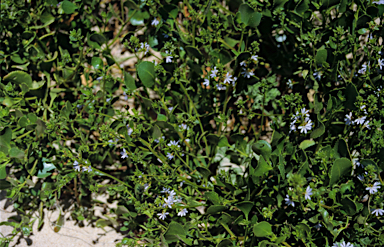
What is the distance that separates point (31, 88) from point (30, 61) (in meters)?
0.24

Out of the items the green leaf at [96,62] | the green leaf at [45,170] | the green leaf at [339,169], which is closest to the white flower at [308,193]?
the green leaf at [339,169]

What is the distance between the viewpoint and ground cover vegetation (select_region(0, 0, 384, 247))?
156 cm

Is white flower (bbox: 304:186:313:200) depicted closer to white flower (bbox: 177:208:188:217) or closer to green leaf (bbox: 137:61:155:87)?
white flower (bbox: 177:208:188:217)

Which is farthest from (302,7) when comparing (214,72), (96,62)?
(96,62)

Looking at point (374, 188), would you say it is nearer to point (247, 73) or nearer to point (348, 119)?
point (348, 119)

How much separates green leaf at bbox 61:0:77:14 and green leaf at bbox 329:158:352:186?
1567mm

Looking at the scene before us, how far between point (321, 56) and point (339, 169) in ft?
1.83

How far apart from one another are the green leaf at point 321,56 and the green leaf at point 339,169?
0.51 meters

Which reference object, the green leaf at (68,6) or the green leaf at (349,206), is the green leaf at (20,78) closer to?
the green leaf at (68,6)

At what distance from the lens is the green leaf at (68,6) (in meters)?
1.88

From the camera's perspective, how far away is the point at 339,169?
146 cm

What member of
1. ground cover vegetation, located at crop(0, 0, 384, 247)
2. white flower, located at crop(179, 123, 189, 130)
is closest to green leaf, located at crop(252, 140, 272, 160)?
ground cover vegetation, located at crop(0, 0, 384, 247)

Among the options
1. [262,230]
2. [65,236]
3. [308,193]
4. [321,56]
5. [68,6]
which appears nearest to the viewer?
[308,193]

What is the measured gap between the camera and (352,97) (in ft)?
5.16
